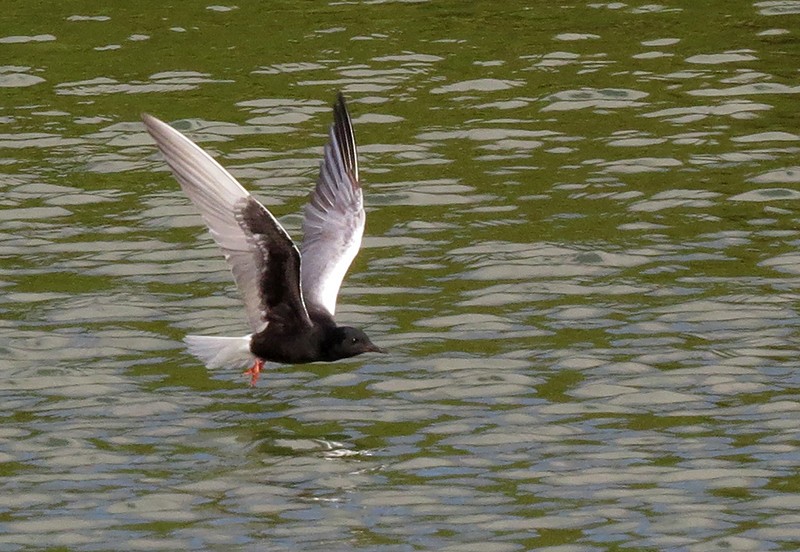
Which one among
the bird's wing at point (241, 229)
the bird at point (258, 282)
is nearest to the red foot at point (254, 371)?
the bird at point (258, 282)

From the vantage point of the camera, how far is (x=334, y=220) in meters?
12.4

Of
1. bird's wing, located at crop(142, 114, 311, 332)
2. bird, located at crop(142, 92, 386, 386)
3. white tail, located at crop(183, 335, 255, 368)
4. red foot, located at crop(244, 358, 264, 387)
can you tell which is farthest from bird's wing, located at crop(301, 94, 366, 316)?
white tail, located at crop(183, 335, 255, 368)

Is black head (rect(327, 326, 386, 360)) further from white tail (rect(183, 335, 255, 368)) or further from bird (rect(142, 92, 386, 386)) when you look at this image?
white tail (rect(183, 335, 255, 368))

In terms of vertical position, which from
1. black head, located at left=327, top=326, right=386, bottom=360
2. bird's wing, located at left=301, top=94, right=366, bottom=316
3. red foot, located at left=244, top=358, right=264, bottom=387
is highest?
bird's wing, located at left=301, top=94, right=366, bottom=316

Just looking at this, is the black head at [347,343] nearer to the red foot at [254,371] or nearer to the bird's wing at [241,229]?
the bird's wing at [241,229]

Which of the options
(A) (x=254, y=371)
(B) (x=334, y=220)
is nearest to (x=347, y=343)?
(A) (x=254, y=371)

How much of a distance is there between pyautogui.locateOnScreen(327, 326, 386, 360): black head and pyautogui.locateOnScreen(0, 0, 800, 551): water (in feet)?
1.14

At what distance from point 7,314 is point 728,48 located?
321 inches

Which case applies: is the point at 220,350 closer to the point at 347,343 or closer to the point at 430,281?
the point at 347,343

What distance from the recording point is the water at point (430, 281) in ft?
32.3

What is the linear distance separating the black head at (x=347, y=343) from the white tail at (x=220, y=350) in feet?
1.69

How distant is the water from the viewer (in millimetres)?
9859

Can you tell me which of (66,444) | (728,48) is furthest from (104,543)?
(728,48)

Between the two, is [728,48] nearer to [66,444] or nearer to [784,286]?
[784,286]
